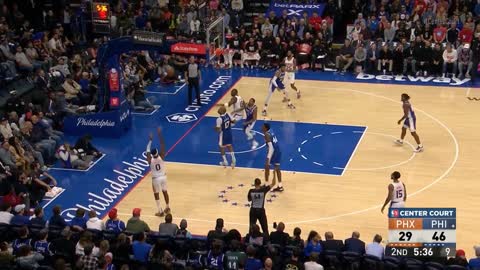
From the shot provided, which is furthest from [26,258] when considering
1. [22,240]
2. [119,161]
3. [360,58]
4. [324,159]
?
[360,58]

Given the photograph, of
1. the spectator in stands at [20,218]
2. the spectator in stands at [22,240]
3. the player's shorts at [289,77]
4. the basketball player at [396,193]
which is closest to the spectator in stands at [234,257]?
the spectator in stands at [22,240]

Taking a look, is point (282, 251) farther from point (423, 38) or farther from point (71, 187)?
point (423, 38)

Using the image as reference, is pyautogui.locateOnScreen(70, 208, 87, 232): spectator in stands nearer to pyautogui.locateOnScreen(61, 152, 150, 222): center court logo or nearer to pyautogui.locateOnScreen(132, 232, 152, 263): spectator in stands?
pyautogui.locateOnScreen(132, 232, 152, 263): spectator in stands

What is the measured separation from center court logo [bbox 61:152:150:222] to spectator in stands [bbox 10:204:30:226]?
2.28 meters

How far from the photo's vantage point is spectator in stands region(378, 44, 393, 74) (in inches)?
1329

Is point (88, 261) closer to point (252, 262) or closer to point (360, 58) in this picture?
point (252, 262)

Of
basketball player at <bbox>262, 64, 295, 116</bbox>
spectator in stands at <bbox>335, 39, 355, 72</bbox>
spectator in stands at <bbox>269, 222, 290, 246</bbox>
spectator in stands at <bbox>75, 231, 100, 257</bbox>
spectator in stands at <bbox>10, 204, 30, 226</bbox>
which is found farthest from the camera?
spectator in stands at <bbox>335, 39, 355, 72</bbox>

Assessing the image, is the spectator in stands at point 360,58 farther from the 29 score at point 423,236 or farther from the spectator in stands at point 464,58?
the 29 score at point 423,236

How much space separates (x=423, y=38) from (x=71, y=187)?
1629 centimetres

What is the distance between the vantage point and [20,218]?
1939 centimetres

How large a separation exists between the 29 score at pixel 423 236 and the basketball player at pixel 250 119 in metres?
9.98

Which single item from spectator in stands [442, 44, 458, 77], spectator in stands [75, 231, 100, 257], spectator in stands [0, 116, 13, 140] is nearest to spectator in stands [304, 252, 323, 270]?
spectator in stands [75, 231, 100, 257]

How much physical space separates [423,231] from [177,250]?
476cm

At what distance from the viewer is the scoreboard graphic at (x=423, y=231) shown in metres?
16.9
